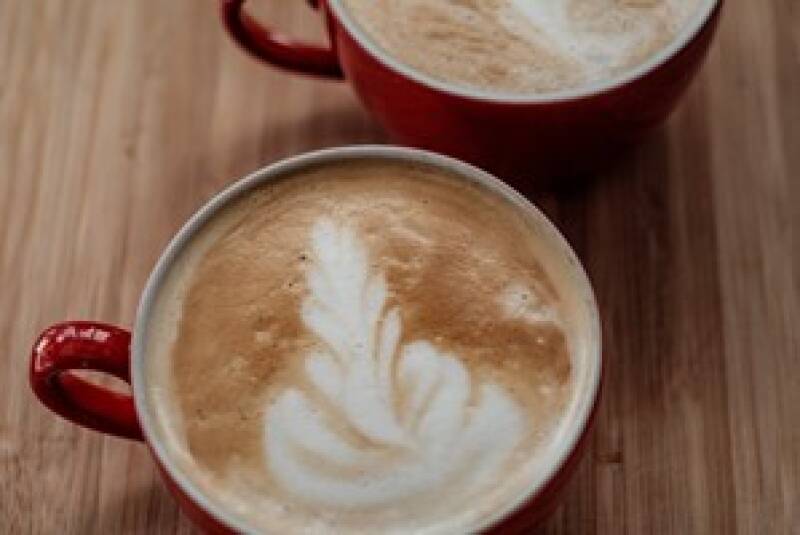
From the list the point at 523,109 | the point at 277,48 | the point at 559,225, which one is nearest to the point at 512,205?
the point at 523,109

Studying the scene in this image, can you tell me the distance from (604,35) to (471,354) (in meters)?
0.28

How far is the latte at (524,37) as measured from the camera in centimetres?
96

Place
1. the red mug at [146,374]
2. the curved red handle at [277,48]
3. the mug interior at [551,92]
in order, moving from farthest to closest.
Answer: the curved red handle at [277,48]
the mug interior at [551,92]
the red mug at [146,374]

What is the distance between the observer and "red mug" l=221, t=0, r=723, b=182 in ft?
3.09

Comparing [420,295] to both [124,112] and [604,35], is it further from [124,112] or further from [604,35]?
[124,112]

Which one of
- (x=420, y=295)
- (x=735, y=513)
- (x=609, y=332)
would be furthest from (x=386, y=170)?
(x=735, y=513)

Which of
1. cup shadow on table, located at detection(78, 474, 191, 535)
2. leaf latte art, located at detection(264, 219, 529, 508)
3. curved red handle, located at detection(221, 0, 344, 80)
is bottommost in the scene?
cup shadow on table, located at detection(78, 474, 191, 535)

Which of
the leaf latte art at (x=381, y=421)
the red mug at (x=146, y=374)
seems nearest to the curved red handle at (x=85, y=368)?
the red mug at (x=146, y=374)

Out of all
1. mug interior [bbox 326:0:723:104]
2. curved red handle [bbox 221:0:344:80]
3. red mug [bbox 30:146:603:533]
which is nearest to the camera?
red mug [bbox 30:146:603:533]

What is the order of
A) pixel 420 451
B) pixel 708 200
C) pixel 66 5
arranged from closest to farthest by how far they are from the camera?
pixel 420 451, pixel 708 200, pixel 66 5

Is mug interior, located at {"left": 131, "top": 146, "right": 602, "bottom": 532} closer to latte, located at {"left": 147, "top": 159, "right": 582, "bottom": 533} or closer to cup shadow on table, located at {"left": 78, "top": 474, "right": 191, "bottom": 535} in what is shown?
latte, located at {"left": 147, "top": 159, "right": 582, "bottom": 533}

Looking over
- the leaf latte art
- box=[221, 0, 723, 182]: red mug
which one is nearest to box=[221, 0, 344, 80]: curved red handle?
box=[221, 0, 723, 182]: red mug

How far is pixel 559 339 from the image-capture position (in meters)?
0.86

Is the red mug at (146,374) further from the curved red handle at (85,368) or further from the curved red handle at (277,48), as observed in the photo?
the curved red handle at (277,48)
